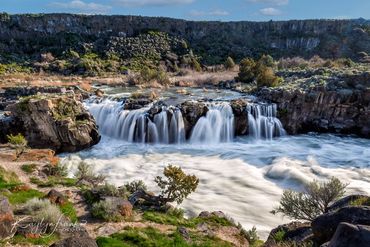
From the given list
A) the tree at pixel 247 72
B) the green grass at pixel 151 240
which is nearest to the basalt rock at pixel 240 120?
the green grass at pixel 151 240

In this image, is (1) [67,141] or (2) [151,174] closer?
(2) [151,174]

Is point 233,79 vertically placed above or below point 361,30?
below

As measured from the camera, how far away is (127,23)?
9225 centimetres

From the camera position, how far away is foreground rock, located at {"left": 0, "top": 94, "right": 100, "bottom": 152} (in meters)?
25.2

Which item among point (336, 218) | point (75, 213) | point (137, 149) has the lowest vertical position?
point (137, 149)

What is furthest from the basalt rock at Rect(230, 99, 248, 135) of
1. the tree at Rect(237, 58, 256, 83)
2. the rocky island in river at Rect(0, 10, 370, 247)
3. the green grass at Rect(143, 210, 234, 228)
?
the tree at Rect(237, 58, 256, 83)

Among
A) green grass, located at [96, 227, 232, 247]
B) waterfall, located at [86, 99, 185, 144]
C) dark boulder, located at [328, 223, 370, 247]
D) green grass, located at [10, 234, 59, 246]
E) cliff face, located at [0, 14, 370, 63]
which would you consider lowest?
waterfall, located at [86, 99, 185, 144]

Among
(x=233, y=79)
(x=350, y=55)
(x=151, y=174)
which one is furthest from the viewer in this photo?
(x=350, y=55)

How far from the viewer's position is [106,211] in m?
11.8

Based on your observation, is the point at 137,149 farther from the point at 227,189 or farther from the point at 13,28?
the point at 13,28

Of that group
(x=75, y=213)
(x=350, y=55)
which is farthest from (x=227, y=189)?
(x=350, y=55)

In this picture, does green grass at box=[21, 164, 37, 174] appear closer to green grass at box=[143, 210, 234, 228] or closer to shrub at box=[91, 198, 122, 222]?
shrub at box=[91, 198, 122, 222]

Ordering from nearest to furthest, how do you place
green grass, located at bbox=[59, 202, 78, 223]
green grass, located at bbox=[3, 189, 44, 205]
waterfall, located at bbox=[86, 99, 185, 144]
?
green grass, located at bbox=[59, 202, 78, 223]
green grass, located at bbox=[3, 189, 44, 205]
waterfall, located at bbox=[86, 99, 185, 144]

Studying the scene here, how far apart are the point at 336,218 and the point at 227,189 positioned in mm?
10156
